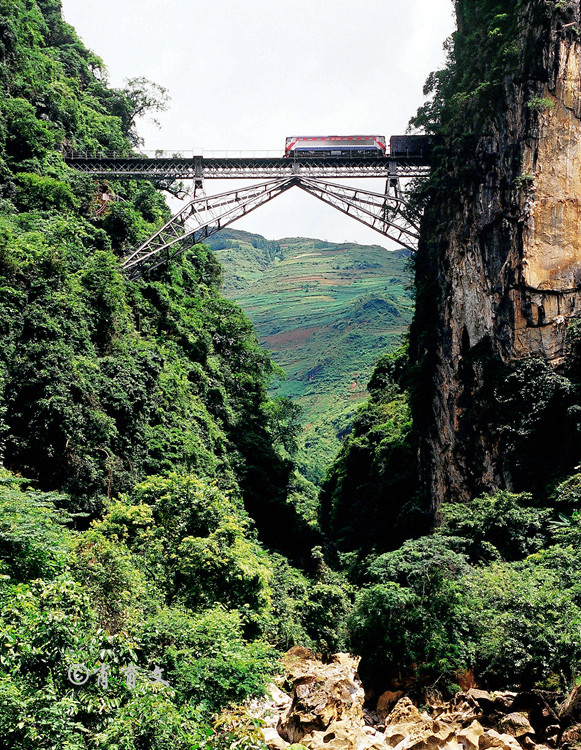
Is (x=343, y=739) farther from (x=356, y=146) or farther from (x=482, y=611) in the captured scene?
(x=356, y=146)

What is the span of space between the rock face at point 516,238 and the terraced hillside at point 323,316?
33153mm

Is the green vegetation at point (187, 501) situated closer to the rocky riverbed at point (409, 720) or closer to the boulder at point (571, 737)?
the rocky riverbed at point (409, 720)

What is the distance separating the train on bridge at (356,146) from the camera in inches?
1227

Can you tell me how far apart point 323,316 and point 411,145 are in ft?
285

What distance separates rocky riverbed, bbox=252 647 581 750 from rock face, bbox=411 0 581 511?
904cm

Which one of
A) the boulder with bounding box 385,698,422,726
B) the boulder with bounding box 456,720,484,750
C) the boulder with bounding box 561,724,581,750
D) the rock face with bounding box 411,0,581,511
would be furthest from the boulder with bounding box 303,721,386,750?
the rock face with bounding box 411,0,581,511

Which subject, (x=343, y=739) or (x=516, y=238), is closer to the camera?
(x=343, y=739)

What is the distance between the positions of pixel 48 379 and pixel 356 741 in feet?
40.1

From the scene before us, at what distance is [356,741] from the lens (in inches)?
555

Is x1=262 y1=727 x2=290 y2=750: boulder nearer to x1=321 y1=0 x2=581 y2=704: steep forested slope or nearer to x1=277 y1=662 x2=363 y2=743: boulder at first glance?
x1=277 y1=662 x2=363 y2=743: boulder

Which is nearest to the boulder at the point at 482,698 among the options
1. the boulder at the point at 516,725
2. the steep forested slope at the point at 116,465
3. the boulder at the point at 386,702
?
the boulder at the point at 516,725

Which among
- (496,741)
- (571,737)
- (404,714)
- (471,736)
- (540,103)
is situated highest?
(540,103)

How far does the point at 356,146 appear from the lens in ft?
103

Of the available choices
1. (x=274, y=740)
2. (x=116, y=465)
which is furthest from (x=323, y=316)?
(x=274, y=740)
